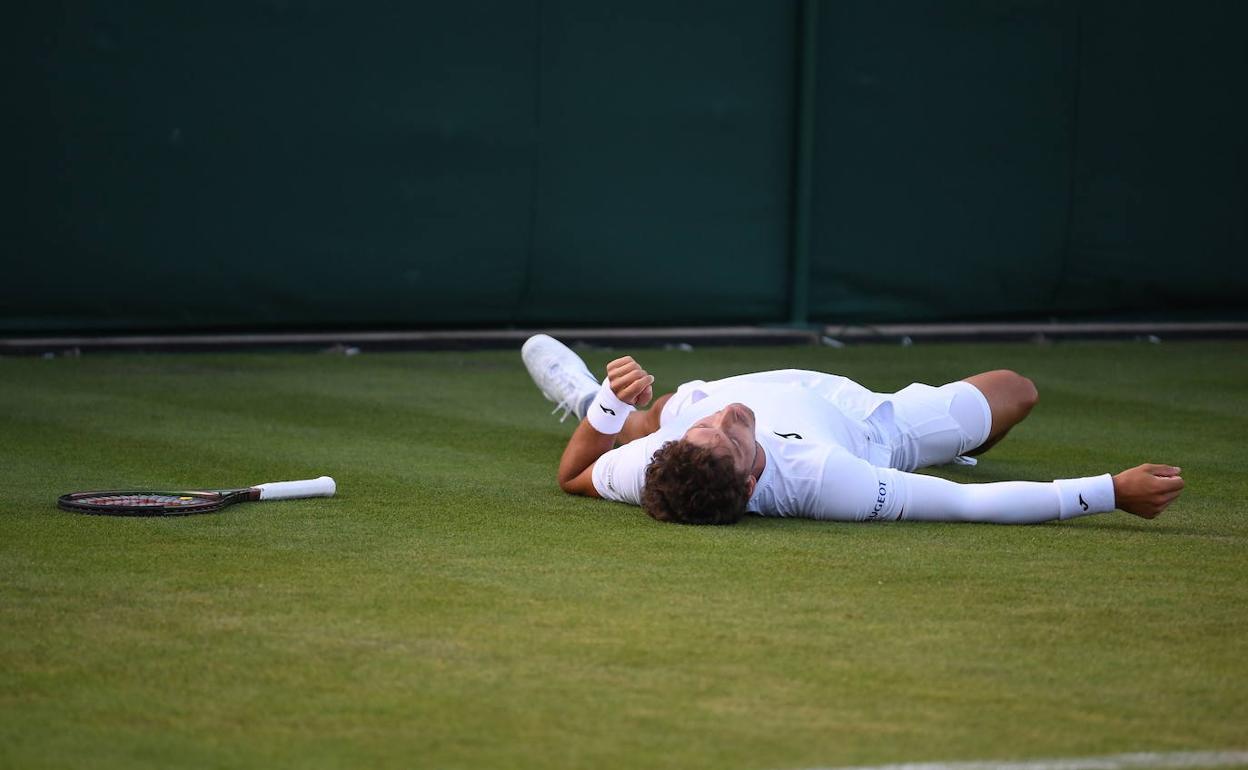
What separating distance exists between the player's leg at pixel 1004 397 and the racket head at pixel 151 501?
2.72 m

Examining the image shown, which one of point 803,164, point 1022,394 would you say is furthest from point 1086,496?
point 803,164

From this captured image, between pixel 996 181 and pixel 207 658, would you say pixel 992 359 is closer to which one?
pixel 996 181

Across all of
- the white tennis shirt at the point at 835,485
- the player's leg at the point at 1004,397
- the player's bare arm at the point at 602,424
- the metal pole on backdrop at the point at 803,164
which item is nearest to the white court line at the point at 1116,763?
the white tennis shirt at the point at 835,485

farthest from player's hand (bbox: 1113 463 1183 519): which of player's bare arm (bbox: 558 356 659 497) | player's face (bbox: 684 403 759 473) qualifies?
player's bare arm (bbox: 558 356 659 497)

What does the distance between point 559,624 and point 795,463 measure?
4.96ft

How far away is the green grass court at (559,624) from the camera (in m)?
3.82

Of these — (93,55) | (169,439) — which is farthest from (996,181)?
(169,439)

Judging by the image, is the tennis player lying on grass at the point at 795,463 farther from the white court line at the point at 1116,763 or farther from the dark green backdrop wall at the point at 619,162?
the dark green backdrop wall at the point at 619,162

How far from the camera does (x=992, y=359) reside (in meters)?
12.1

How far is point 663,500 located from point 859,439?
84 cm

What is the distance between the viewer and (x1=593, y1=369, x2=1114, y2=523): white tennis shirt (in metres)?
5.96

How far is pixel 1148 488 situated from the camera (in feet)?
18.8

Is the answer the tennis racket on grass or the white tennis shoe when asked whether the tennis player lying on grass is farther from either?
the tennis racket on grass

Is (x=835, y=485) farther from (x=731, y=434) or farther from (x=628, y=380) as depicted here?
(x=628, y=380)
